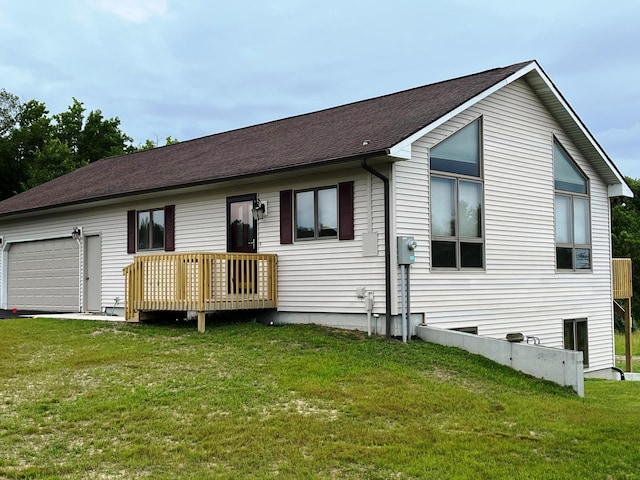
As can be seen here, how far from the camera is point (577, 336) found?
53.3ft

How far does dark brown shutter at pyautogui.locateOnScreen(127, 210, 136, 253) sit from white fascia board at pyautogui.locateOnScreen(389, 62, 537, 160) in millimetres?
7671

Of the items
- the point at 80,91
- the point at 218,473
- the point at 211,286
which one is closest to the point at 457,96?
the point at 211,286

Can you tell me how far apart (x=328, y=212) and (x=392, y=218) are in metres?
1.44

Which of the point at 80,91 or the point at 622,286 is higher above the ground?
the point at 80,91

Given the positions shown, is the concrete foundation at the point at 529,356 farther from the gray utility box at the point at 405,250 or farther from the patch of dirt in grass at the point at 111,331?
the patch of dirt in grass at the point at 111,331

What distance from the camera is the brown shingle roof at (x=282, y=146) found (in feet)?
41.2

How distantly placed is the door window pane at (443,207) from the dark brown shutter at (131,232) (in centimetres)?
739

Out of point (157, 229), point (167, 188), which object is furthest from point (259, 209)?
point (157, 229)

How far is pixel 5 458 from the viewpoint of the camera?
20.0ft

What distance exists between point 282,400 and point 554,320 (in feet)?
30.6

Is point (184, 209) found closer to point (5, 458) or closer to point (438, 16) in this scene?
point (438, 16)

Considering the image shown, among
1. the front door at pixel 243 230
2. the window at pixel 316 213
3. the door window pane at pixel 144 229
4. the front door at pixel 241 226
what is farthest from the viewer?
the door window pane at pixel 144 229

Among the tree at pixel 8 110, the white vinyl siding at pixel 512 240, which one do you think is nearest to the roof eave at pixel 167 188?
the white vinyl siding at pixel 512 240

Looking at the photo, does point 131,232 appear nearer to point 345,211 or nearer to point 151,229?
point 151,229
